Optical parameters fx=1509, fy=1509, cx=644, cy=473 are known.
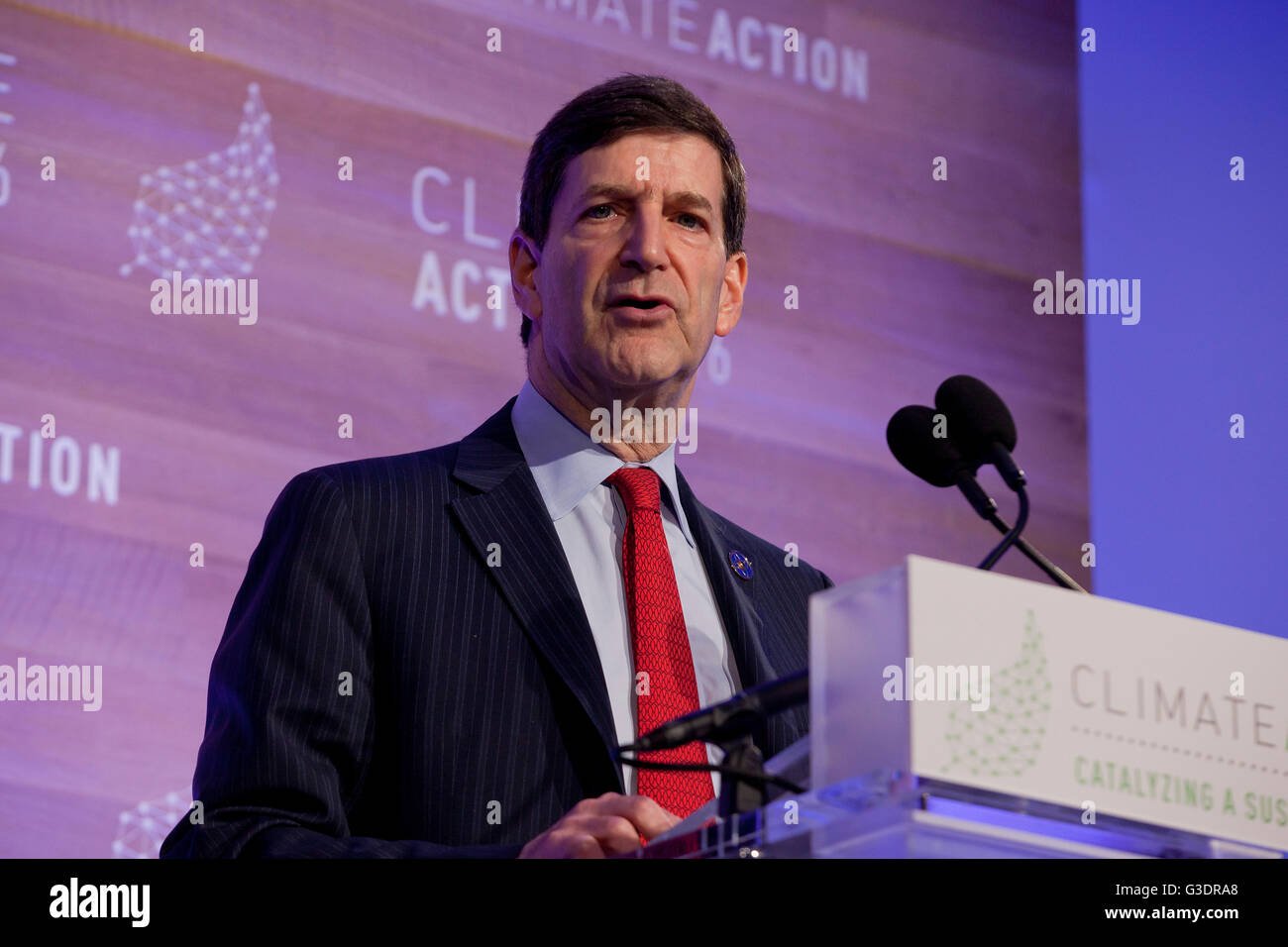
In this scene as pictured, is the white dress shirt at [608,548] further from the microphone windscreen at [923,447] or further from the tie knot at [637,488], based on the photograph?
the microphone windscreen at [923,447]

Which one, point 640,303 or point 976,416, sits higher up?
point 640,303

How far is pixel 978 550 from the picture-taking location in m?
3.61

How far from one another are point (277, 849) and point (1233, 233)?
300cm

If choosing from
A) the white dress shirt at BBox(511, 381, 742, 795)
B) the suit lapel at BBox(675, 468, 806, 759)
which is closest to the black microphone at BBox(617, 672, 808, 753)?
the white dress shirt at BBox(511, 381, 742, 795)

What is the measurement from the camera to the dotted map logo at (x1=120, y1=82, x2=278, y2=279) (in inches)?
108

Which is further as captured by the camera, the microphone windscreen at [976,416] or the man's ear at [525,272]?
the man's ear at [525,272]

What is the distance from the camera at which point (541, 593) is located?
76.7 inches

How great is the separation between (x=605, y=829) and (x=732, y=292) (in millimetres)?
1422

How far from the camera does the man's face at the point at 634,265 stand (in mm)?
2217

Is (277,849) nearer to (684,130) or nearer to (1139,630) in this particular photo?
(1139,630)

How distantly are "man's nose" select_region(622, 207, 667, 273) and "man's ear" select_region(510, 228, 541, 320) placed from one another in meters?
0.24
